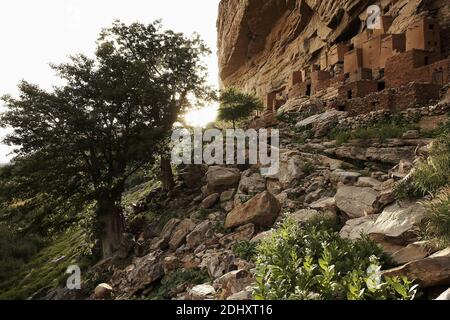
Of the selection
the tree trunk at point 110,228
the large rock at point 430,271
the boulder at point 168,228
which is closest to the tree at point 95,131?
the tree trunk at point 110,228

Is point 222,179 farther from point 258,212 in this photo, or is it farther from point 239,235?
point 239,235

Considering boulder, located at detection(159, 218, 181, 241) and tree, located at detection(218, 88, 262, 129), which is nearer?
boulder, located at detection(159, 218, 181, 241)

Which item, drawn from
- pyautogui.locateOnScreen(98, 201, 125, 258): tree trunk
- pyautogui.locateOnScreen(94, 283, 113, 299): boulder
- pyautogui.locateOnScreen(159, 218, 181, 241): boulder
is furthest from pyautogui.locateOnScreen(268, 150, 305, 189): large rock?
pyautogui.locateOnScreen(98, 201, 125, 258): tree trunk

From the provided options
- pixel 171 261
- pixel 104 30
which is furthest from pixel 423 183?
pixel 104 30

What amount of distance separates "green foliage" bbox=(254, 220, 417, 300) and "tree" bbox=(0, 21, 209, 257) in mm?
10068

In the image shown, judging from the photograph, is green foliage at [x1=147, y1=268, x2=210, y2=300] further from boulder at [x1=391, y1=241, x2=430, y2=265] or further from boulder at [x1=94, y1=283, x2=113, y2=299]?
boulder at [x1=391, y1=241, x2=430, y2=265]

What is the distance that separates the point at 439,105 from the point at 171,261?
48.2ft

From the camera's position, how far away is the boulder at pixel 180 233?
1161cm

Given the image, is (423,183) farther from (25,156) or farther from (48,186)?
(25,156)

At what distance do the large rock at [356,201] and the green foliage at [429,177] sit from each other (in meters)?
1.04

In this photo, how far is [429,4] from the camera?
2325 cm

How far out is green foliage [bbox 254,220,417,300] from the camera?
3.96 m

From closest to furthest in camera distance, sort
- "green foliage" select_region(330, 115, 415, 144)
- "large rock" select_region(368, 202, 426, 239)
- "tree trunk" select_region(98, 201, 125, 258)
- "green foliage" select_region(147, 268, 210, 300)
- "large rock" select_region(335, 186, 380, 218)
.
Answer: "large rock" select_region(368, 202, 426, 239), "large rock" select_region(335, 186, 380, 218), "green foliage" select_region(147, 268, 210, 300), "green foliage" select_region(330, 115, 415, 144), "tree trunk" select_region(98, 201, 125, 258)

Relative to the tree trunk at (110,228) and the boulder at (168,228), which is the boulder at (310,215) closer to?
the boulder at (168,228)
